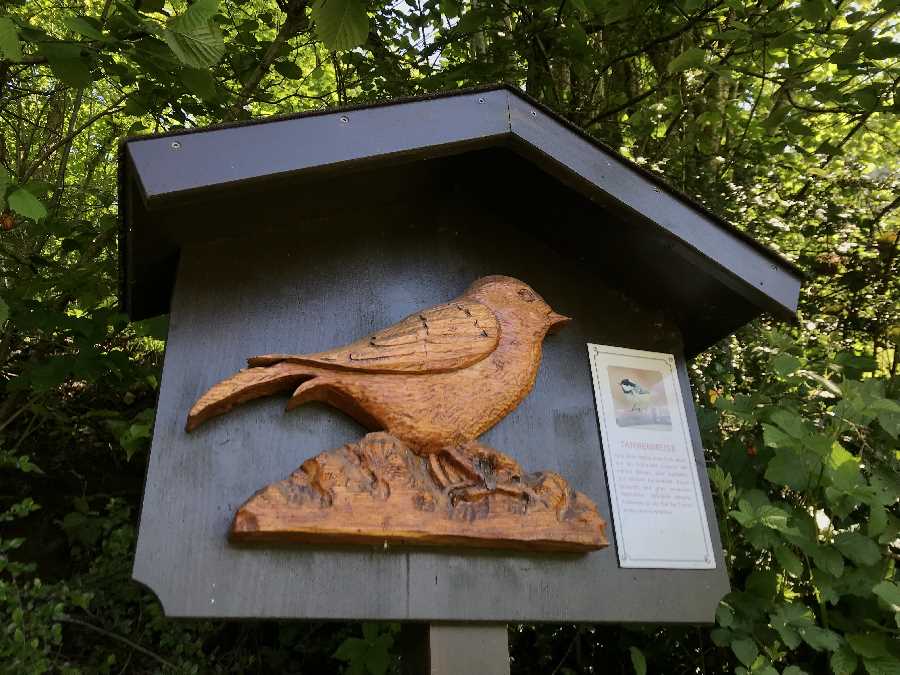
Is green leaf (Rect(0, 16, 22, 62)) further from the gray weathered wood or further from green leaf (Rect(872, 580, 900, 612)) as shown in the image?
green leaf (Rect(872, 580, 900, 612))

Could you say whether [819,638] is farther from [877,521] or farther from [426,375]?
[426,375]

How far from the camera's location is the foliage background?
2355mm

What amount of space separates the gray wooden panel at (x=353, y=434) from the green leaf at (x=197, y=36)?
49 centimetres

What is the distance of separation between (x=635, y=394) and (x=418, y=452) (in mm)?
782

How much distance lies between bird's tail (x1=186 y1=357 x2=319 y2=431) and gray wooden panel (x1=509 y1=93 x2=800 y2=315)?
2.85ft

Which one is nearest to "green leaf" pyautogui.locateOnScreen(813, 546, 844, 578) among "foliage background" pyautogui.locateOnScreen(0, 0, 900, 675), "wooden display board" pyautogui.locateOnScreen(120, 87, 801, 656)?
"foliage background" pyautogui.locateOnScreen(0, 0, 900, 675)

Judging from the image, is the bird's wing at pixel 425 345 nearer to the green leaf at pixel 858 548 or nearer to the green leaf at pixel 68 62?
the green leaf at pixel 68 62

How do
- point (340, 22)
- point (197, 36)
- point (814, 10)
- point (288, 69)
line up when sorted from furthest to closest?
point (288, 69), point (814, 10), point (197, 36), point (340, 22)

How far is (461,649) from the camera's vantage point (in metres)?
1.73

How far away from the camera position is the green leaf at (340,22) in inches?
70.6

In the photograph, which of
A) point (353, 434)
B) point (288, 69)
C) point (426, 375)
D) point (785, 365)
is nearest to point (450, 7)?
point (288, 69)

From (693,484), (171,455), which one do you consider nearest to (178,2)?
(171,455)

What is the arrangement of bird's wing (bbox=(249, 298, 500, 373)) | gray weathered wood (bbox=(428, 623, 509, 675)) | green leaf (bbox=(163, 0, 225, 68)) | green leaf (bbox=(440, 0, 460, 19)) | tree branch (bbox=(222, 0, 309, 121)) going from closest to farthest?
gray weathered wood (bbox=(428, 623, 509, 675)), bird's wing (bbox=(249, 298, 500, 373)), green leaf (bbox=(163, 0, 225, 68)), green leaf (bbox=(440, 0, 460, 19)), tree branch (bbox=(222, 0, 309, 121))

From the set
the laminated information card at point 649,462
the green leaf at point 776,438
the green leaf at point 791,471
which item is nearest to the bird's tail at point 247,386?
the laminated information card at point 649,462
